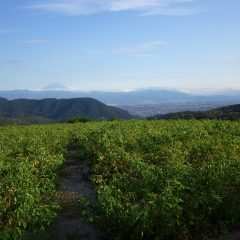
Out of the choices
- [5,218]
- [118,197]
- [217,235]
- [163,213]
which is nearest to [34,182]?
[5,218]

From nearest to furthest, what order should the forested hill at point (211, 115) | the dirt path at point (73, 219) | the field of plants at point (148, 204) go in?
1. the field of plants at point (148, 204)
2. the dirt path at point (73, 219)
3. the forested hill at point (211, 115)

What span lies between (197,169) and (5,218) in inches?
169

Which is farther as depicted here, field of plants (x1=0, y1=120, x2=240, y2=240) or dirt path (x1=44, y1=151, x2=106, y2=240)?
dirt path (x1=44, y1=151, x2=106, y2=240)

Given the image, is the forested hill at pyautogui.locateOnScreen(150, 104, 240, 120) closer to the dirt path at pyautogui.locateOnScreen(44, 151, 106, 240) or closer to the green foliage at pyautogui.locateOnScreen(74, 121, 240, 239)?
the dirt path at pyautogui.locateOnScreen(44, 151, 106, 240)

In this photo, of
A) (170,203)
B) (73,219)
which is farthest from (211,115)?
(170,203)

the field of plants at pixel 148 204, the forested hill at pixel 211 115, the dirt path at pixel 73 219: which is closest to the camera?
the field of plants at pixel 148 204

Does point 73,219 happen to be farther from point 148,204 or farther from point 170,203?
point 170,203

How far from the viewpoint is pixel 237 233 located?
9.29m

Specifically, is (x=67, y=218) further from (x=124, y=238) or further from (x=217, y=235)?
(x=217, y=235)

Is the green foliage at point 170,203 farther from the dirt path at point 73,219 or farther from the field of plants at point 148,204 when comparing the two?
the dirt path at point 73,219

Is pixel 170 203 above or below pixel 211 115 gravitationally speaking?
above

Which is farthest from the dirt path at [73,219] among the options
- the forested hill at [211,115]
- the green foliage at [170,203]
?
the forested hill at [211,115]

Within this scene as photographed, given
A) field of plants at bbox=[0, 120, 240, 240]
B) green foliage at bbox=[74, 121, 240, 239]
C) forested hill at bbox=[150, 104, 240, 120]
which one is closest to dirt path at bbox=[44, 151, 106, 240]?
field of plants at bbox=[0, 120, 240, 240]

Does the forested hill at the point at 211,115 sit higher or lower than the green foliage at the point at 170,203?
lower
